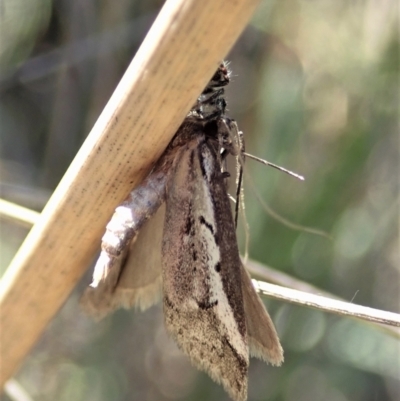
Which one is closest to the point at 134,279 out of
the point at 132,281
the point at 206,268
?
the point at 132,281

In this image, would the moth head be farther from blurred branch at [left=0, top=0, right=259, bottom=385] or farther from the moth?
blurred branch at [left=0, top=0, right=259, bottom=385]

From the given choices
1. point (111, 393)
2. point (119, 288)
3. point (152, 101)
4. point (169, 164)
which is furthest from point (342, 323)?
point (152, 101)

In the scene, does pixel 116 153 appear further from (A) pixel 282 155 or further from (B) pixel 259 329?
(A) pixel 282 155

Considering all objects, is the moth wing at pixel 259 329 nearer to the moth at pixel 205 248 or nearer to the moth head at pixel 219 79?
the moth at pixel 205 248

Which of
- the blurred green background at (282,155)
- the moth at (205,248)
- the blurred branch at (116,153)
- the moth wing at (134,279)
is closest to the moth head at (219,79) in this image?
the moth at (205,248)

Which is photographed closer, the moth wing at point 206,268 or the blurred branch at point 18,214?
the moth wing at point 206,268

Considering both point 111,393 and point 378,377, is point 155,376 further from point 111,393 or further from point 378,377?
point 378,377

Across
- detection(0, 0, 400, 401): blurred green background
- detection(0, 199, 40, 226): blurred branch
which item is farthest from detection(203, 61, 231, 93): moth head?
detection(0, 0, 400, 401): blurred green background
